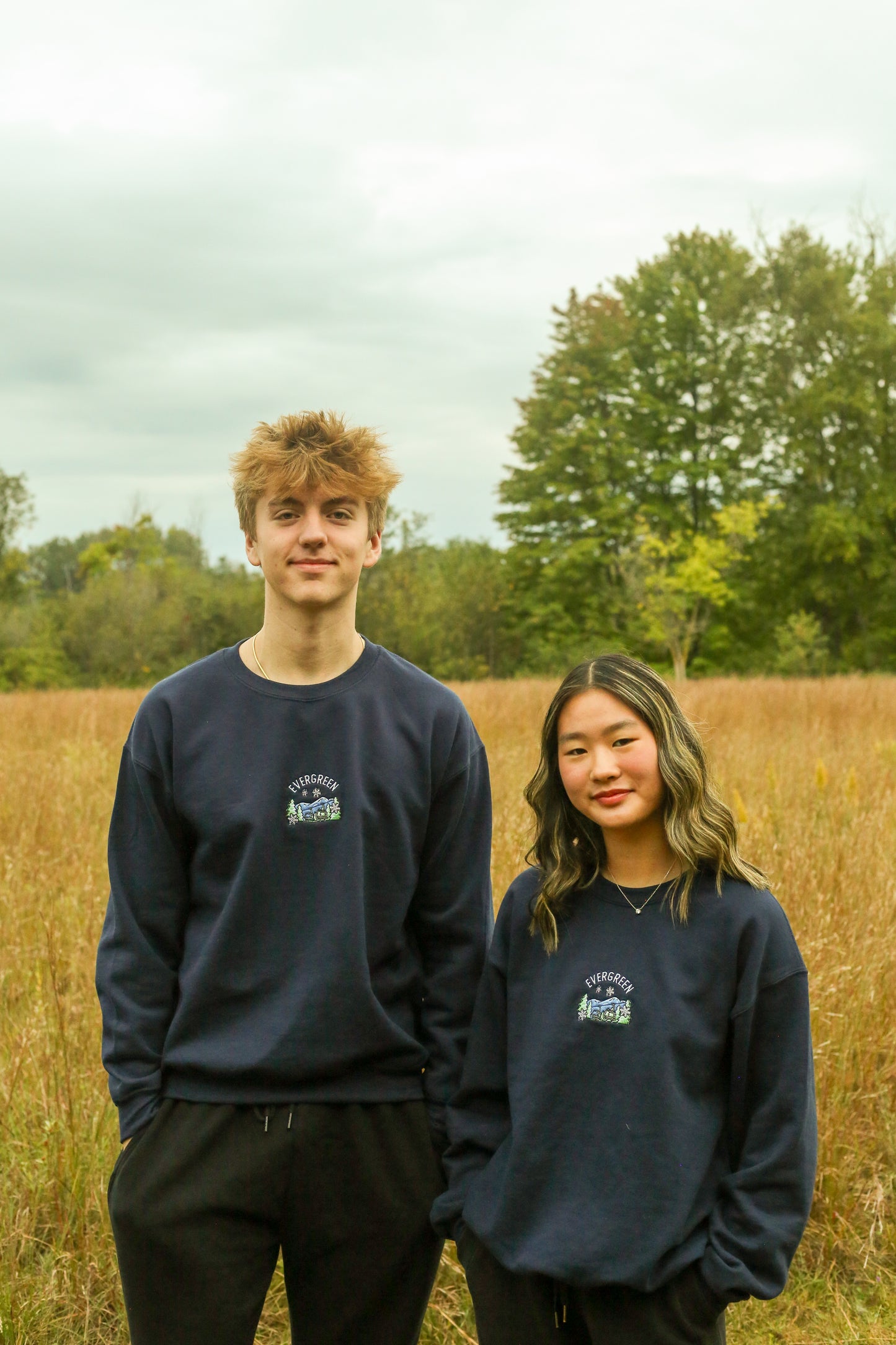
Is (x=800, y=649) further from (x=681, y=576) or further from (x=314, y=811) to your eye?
(x=314, y=811)

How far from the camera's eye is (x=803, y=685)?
38.1 ft

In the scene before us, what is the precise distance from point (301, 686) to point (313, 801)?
206 millimetres

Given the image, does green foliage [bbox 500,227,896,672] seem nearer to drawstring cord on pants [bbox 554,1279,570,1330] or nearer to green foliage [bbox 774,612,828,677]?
green foliage [bbox 774,612,828,677]

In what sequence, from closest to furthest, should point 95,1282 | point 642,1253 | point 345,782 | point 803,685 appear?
point 642,1253, point 345,782, point 95,1282, point 803,685

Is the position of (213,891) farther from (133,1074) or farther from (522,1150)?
(522,1150)

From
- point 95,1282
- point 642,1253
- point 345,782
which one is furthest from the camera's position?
point 95,1282

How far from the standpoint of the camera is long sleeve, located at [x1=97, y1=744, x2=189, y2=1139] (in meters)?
1.84

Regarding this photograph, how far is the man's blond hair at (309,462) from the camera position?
1.88 meters

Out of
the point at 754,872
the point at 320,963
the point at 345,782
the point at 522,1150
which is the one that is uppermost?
the point at 345,782

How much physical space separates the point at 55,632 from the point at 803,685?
2896 centimetres

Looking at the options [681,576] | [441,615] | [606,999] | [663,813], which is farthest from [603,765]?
[441,615]

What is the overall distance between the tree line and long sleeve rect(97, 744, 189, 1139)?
1141 inches

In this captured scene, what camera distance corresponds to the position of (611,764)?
184cm

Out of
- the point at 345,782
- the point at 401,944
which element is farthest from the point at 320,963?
the point at 345,782
